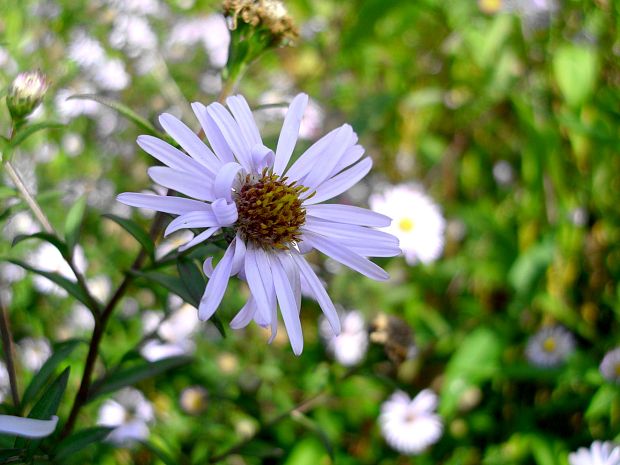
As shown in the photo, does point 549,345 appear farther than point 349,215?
Yes

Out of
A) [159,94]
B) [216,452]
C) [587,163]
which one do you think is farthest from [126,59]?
[587,163]

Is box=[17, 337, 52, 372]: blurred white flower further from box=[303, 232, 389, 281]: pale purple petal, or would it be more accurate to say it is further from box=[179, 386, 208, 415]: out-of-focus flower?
box=[303, 232, 389, 281]: pale purple petal

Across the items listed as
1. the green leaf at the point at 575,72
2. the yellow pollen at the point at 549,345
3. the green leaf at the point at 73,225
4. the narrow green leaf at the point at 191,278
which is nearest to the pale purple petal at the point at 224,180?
the narrow green leaf at the point at 191,278

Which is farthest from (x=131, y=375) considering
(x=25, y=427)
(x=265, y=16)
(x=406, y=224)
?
(x=406, y=224)

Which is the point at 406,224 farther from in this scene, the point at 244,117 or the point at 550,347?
the point at 244,117

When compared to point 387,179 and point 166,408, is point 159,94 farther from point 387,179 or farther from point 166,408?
point 166,408

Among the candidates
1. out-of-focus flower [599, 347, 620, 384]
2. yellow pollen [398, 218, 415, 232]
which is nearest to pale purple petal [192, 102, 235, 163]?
yellow pollen [398, 218, 415, 232]
